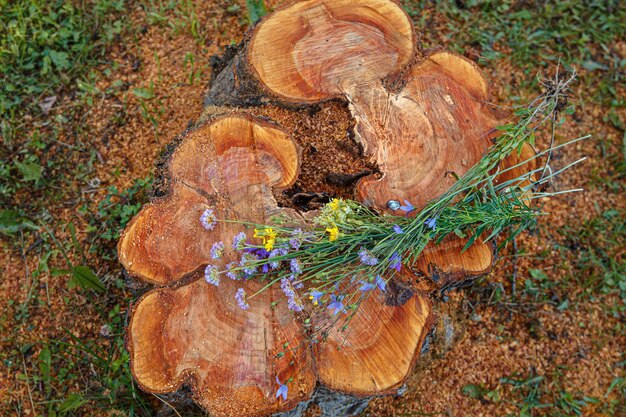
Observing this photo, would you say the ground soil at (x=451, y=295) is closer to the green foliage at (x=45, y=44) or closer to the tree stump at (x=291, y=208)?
the green foliage at (x=45, y=44)

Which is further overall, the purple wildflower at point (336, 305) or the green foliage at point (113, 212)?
→ the green foliage at point (113, 212)

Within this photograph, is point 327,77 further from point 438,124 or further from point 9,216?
point 9,216

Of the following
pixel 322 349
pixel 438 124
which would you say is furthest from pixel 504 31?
pixel 322 349

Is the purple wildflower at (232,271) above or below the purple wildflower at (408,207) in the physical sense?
below

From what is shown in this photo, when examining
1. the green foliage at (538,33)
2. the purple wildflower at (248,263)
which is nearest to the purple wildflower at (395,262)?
the purple wildflower at (248,263)

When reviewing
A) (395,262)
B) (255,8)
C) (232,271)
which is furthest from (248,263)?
(255,8)
